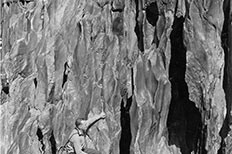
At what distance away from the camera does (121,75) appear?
449 centimetres

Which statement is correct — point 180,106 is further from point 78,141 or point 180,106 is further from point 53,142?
point 53,142

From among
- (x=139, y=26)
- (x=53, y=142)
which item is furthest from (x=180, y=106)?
(x=53, y=142)

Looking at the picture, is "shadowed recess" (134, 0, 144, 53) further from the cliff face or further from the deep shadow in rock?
the deep shadow in rock

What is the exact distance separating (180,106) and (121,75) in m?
0.52

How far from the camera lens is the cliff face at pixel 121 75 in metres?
3.87

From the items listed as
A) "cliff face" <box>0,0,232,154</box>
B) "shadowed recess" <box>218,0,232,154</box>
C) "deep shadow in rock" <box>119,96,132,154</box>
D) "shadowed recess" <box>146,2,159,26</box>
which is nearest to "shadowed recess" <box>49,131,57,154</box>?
"cliff face" <box>0,0,232,154</box>

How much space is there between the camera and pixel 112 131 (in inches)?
174

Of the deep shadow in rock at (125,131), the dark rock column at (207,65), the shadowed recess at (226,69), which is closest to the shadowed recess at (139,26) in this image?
the deep shadow in rock at (125,131)

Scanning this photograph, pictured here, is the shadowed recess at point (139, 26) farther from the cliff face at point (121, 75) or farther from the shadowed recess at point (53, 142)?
the shadowed recess at point (53, 142)

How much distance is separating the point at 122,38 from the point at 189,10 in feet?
2.46

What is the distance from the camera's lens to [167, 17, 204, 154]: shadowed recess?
420 centimetres

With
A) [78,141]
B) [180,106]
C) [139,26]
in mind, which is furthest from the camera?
[139,26]

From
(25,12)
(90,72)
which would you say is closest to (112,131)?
(90,72)

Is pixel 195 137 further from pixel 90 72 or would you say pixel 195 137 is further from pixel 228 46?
pixel 90 72
